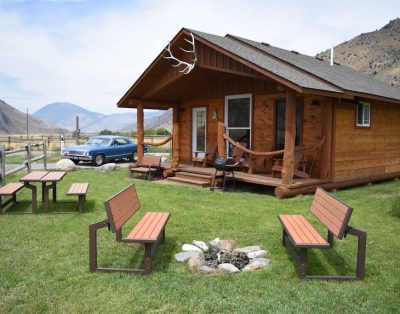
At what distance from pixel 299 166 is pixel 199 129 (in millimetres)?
4636

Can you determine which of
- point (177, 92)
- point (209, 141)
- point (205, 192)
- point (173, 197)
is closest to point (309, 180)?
point (205, 192)

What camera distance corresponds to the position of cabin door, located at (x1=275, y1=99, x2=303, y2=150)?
1132 cm

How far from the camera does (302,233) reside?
4.70m

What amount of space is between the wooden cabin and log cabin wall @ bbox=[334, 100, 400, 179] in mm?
30

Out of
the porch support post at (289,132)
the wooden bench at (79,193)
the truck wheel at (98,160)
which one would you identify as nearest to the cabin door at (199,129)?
the porch support post at (289,132)

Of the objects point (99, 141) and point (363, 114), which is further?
point (99, 141)

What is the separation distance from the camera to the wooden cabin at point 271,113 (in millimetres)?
9797

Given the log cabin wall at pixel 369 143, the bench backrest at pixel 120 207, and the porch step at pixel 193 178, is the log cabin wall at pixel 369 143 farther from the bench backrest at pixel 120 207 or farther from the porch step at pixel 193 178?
the bench backrest at pixel 120 207

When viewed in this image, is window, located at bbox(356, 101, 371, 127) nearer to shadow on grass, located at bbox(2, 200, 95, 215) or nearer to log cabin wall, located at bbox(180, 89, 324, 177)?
log cabin wall, located at bbox(180, 89, 324, 177)

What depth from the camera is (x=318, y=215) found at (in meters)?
5.21

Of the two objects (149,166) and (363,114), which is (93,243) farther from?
(363,114)

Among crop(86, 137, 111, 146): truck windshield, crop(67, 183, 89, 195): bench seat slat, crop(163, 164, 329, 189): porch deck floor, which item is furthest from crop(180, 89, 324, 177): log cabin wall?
crop(86, 137, 111, 146): truck windshield

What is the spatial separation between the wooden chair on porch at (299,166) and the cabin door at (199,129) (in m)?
3.82

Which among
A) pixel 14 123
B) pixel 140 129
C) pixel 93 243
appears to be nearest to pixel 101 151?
pixel 140 129
